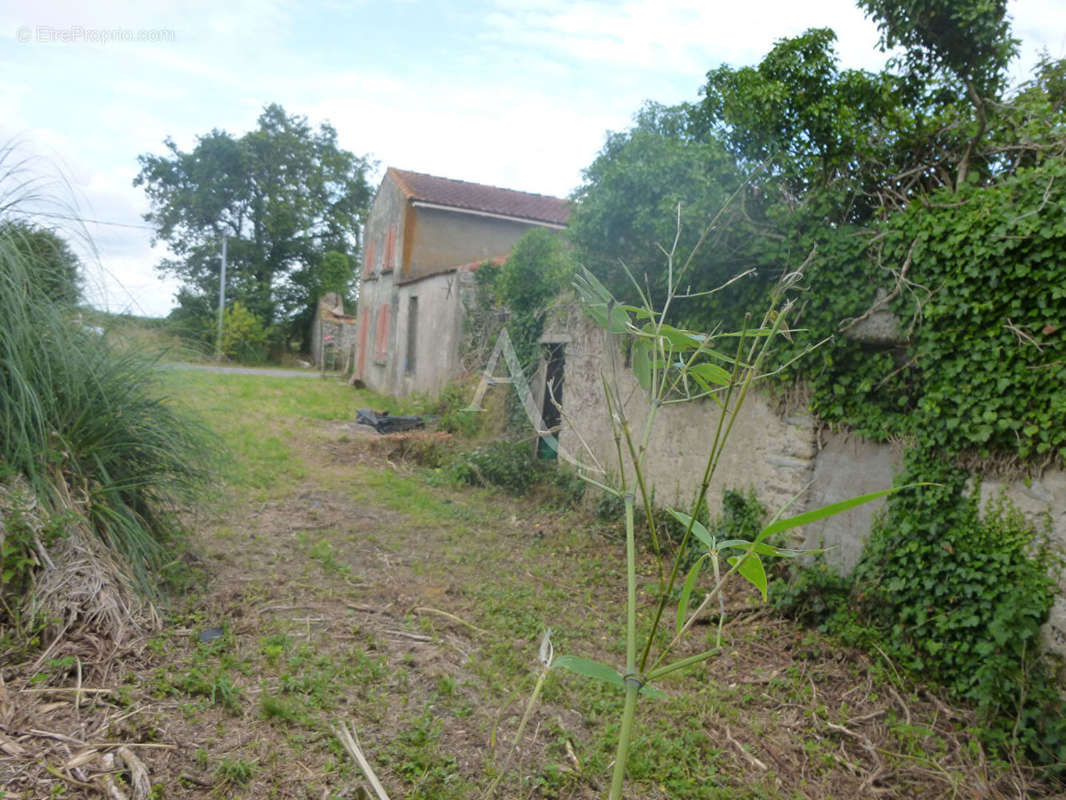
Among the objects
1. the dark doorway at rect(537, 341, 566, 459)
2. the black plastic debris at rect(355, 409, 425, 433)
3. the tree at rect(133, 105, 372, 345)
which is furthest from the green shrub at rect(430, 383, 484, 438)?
the tree at rect(133, 105, 372, 345)

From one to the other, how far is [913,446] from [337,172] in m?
29.3

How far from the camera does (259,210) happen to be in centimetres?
2822

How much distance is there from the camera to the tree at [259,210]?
88.5 feet

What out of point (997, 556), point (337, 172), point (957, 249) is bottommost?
point (997, 556)

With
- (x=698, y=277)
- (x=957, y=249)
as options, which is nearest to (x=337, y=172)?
(x=698, y=277)

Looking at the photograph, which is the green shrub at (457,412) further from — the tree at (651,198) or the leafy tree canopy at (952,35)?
the leafy tree canopy at (952,35)

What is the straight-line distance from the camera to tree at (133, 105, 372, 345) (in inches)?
1062

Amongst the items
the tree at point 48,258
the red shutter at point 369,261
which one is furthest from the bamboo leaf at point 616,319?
the red shutter at point 369,261

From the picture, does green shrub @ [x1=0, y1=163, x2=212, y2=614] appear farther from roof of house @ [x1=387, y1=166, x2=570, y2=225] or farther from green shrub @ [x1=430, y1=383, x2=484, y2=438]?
roof of house @ [x1=387, y1=166, x2=570, y2=225]

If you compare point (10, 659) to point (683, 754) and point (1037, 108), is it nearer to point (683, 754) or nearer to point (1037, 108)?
point (683, 754)

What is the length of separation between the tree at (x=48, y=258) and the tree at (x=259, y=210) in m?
23.1

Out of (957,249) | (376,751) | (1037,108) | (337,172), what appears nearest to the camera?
(376,751)

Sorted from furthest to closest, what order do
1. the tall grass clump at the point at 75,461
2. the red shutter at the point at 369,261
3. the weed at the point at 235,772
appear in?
1. the red shutter at the point at 369,261
2. the tall grass clump at the point at 75,461
3. the weed at the point at 235,772

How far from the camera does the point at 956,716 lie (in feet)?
11.6
